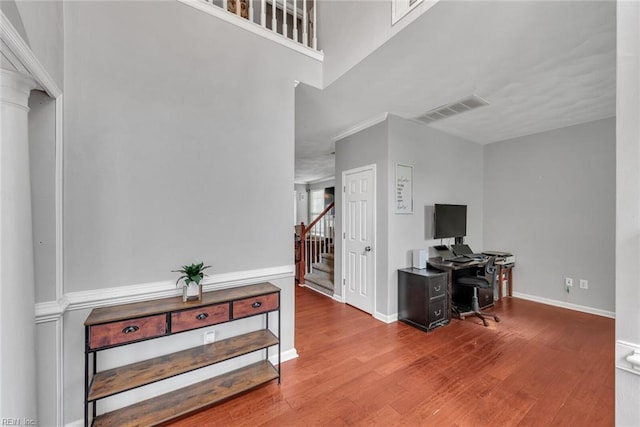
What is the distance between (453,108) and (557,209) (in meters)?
2.33

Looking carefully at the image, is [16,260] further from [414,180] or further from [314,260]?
[314,260]

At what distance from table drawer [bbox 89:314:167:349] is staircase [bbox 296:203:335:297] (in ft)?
10.1

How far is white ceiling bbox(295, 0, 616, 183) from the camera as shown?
5.39 ft

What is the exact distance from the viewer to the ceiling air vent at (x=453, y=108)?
282 centimetres

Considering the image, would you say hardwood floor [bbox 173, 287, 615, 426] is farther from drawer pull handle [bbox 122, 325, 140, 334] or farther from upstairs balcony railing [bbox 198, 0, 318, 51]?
upstairs balcony railing [bbox 198, 0, 318, 51]

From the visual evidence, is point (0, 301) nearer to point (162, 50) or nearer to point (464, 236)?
point (162, 50)

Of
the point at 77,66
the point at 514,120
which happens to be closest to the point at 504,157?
the point at 514,120

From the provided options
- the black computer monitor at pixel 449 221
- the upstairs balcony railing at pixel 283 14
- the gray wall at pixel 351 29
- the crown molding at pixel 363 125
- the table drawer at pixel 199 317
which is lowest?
the table drawer at pixel 199 317

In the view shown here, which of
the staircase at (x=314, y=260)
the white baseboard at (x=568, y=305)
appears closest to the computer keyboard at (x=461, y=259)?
the white baseboard at (x=568, y=305)

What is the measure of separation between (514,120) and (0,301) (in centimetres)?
488

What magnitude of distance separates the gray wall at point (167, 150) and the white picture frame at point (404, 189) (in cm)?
158

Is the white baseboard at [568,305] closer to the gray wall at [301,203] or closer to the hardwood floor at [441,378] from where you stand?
the hardwood floor at [441,378]

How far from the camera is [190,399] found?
5.90 ft

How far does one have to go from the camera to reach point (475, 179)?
4398 mm
